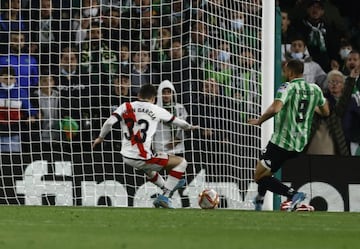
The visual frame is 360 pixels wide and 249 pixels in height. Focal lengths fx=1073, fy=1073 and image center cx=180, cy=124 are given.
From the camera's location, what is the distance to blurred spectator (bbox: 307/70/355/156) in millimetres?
14453

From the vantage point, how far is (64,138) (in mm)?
13516

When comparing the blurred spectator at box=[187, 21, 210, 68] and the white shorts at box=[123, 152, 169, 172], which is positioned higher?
the blurred spectator at box=[187, 21, 210, 68]

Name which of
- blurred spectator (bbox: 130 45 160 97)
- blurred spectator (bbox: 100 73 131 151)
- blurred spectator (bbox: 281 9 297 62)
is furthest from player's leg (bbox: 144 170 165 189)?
blurred spectator (bbox: 281 9 297 62)

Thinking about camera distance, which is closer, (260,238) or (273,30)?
(260,238)

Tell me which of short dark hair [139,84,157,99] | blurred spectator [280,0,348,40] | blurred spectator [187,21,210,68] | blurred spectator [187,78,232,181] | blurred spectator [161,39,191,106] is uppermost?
blurred spectator [280,0,348,40]

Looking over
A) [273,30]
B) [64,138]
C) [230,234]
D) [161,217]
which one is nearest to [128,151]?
[64,138]

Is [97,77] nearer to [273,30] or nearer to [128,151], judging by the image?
[128,151]

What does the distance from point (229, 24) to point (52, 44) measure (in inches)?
89.2

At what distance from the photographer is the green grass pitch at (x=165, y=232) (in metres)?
5.30

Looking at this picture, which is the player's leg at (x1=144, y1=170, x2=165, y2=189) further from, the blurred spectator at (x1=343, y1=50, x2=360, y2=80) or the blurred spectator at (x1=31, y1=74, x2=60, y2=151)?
the blurred spectator at (x1=343, y1=50, x2=360, y2=80)

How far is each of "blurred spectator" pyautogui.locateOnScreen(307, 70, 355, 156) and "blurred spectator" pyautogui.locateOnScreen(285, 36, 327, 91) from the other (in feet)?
0.36

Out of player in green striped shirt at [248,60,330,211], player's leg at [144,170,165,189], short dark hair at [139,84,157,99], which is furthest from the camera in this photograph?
player's leg at [144,170,165,189]

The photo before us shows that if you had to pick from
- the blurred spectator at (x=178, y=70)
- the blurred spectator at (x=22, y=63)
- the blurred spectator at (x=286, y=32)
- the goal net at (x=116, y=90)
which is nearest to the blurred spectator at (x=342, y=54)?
the blurred spectator at (x=286, y=32)

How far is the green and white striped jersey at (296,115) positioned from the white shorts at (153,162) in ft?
4.31
